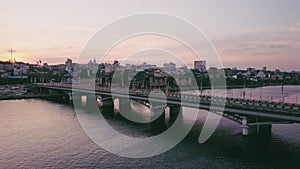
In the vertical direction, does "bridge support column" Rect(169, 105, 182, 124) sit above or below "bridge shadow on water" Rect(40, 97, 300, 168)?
above

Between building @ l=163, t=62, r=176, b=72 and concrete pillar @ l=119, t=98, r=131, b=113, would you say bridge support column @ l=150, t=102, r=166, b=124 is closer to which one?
concrete pillar @ l=119, t=98, r=131, b=113

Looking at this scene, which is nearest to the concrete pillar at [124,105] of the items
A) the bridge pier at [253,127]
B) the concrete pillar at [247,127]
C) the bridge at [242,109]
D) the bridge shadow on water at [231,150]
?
the bridge at [242,109]

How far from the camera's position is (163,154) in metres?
20.2

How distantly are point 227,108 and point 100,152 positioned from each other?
12.6 meters

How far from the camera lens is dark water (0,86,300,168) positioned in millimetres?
18141

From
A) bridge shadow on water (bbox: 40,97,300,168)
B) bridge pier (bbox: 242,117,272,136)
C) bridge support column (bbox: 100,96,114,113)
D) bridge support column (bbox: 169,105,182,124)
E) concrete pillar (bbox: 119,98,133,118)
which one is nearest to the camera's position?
bridge shadow on water (bbox: 40,97,300,168)

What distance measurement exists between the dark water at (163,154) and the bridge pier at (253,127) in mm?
744

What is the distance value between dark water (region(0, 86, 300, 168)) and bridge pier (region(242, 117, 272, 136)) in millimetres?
744

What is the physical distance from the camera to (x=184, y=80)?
108 m

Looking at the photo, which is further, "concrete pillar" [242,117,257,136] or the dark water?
"concrete pillar" [242,117,257,136]

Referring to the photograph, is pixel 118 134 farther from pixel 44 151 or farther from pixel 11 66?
pixel 11 66

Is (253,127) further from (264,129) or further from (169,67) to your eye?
(169,67)

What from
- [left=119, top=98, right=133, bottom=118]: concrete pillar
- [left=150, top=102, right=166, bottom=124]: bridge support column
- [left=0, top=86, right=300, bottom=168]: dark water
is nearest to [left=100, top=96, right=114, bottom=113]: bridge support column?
[left=119, top=98, right=133, bottom=118]: concrete pillar

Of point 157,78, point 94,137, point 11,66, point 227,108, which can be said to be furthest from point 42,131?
point 11,66
